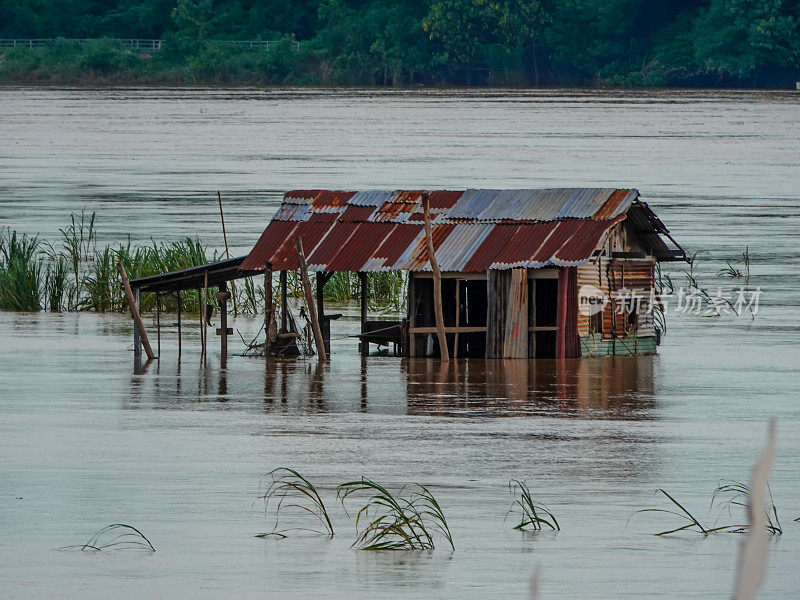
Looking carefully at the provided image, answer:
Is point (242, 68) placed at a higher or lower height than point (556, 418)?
higher

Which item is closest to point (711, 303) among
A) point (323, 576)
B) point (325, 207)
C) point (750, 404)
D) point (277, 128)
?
point (325, 207)

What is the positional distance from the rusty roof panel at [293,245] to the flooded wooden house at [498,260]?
0.02 meters

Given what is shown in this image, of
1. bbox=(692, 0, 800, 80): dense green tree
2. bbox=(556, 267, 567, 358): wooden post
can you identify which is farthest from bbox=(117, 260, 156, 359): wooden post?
bbox=(692, 0, 800, 80): dense green tree

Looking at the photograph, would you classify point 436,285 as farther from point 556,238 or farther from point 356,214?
point 356,214

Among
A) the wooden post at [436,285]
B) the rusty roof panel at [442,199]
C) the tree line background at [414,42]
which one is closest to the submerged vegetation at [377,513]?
the wooden post at [436,285]

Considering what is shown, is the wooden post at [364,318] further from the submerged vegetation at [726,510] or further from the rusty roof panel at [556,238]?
the submerged vegetation at [726,510]

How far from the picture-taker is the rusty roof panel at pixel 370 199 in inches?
1025

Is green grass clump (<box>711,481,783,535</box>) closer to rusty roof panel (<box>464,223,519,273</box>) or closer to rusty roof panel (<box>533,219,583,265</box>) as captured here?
rusty roof panel (<box>533,219,583,265</box>)

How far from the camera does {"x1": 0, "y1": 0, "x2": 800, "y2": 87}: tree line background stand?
133875mm

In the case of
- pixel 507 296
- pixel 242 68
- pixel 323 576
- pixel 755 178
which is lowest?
pixel 323 576

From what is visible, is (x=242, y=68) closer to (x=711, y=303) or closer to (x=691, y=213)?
(x=691, y=213)

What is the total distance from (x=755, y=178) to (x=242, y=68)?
83748mm

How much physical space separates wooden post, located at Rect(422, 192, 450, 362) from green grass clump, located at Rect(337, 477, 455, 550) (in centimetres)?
993

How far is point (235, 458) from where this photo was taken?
16156 millimetres
